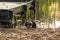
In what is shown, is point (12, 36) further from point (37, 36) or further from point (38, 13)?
point (38, 13)

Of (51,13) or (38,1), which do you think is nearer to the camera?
(51,13)

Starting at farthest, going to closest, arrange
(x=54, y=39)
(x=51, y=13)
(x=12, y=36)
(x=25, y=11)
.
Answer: (x=25, y=11), (x=51, y=13), (x=12, y=36), (x=54, y=39)

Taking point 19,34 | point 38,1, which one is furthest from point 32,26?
point 38,1

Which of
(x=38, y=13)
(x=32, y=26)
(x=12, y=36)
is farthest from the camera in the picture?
(x=38, y=13)

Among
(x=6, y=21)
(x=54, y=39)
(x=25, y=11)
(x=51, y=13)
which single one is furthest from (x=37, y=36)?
(x=25, y=11)

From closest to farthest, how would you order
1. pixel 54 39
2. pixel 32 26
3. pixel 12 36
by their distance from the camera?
pixel 54 39 < pixel 12 36 < pixel 32 26

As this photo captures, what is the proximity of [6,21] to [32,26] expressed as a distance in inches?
36.6

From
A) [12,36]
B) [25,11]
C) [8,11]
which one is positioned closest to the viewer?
[12,36]

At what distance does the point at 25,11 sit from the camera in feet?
28.7

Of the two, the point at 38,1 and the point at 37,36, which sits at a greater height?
the point at 38,1

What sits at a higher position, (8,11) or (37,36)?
(8,11)

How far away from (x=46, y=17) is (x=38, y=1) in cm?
189

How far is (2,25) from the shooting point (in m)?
6.93

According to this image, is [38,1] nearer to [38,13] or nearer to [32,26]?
[38,13]
